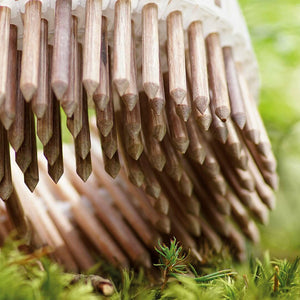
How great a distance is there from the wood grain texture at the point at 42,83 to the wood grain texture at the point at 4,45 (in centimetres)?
2

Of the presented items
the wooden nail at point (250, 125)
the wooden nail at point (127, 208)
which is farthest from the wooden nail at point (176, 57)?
the wooden nail at point (127, 208)

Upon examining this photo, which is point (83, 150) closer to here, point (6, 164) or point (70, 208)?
point (6, 164)

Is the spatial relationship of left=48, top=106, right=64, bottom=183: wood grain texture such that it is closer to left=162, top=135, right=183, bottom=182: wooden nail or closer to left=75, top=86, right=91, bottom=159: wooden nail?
left=75, top=86, right=91, bottom=159: wooden nail

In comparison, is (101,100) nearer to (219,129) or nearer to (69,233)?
(219,129)

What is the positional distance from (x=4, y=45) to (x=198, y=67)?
163 mm

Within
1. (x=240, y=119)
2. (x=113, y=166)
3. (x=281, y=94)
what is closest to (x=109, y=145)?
(x=113, y=166)

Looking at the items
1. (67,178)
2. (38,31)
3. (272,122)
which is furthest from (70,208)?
(272,122)

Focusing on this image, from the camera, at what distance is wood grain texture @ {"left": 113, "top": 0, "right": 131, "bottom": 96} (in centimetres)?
36

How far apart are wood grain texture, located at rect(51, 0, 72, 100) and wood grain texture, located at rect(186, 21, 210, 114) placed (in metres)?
0.11

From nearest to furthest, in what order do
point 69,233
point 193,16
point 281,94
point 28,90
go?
point 28,90 < point 193,16 < point 69,233 < point 281,94

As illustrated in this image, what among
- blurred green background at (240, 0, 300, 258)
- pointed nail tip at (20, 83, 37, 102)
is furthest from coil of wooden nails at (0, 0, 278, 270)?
blurred green background at (240, 0, 300, 258)

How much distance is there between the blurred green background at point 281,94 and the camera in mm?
834

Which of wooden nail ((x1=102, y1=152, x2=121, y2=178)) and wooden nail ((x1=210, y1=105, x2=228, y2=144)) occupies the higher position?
wooden nail ((x1=210, y1=105, x2=228, y2=144))

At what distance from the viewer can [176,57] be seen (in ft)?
1.34
